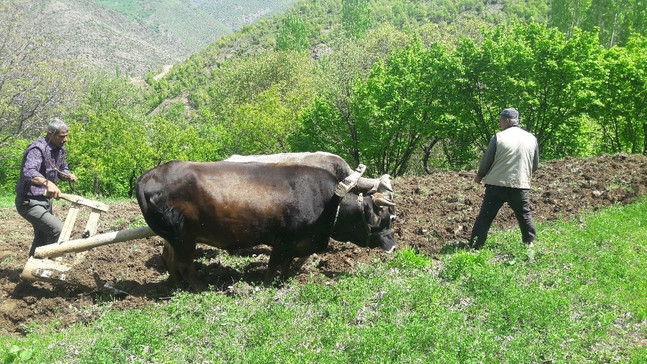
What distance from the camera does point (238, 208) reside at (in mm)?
6938

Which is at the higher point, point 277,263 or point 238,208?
point 238,208

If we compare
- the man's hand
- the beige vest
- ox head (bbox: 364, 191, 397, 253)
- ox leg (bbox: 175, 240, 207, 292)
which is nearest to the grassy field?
ox head (bbox: 364, 191, 397, 253)

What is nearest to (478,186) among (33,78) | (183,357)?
(183,357)

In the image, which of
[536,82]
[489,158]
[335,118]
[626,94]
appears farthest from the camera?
[335,118]

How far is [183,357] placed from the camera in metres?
4.82

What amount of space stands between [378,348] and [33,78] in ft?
104

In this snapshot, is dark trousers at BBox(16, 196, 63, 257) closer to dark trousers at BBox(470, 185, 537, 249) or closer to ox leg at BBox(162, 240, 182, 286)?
ox leg at BBox(162, 240, 182, 286)

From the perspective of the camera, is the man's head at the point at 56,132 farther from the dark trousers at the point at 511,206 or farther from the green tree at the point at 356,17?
the green tree at the point at 356,17

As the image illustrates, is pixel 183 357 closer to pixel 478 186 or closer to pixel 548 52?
pixel 478 186

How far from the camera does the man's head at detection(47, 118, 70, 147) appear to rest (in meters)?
7.24

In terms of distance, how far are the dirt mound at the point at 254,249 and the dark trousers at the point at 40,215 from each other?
48 cm

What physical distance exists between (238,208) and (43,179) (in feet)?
8.83

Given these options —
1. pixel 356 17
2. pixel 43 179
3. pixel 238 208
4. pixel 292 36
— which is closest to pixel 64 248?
pixel 43 179

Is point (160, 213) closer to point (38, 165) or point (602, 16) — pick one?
point (38, 165)
